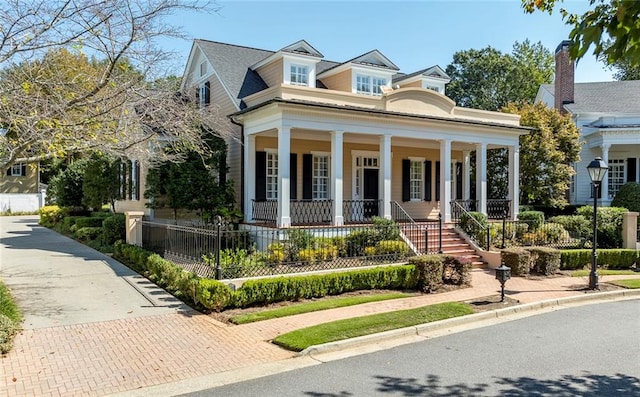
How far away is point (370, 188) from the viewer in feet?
64.8

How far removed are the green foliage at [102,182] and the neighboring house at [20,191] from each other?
22.1 meters

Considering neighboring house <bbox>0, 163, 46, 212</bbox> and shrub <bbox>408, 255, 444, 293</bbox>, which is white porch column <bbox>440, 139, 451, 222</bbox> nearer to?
shrub <bbox>408, 255, 444, 293</bbox>

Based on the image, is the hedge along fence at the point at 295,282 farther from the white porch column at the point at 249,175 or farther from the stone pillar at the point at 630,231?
the stone pillar at the point at 630,231

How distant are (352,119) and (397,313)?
8373mm

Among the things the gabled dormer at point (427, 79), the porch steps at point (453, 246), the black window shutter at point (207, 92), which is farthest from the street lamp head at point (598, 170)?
the black window shutter at point (207, 92)

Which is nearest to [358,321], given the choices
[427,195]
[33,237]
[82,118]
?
[82,118]

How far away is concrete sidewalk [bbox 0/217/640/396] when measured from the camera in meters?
6.05

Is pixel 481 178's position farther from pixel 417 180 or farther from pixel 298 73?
pixel 298 73

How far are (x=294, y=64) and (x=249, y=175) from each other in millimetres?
5095

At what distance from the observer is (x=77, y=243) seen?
19172 millimetres

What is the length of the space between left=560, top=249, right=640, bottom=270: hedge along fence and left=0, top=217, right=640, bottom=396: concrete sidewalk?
1989mm

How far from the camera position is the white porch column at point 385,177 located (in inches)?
636

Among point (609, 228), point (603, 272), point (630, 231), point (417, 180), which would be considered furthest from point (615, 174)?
point (603, 272)

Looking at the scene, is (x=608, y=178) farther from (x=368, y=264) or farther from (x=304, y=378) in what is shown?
(x=304, y=378)
